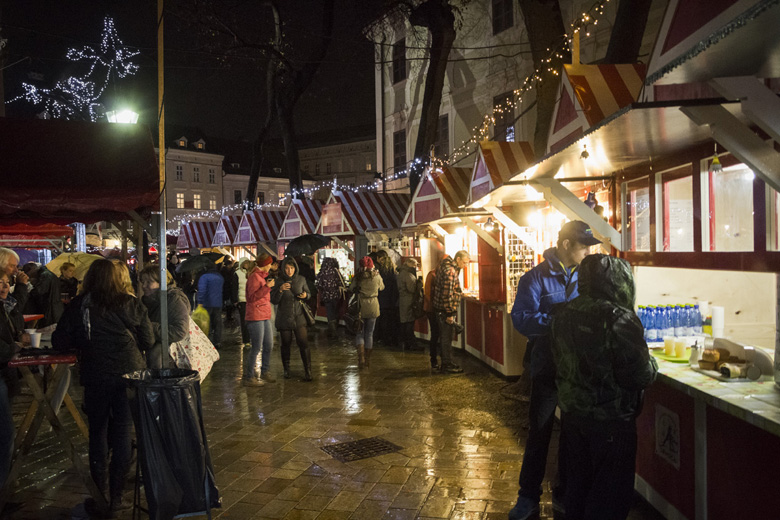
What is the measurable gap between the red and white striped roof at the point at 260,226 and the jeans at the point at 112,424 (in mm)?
16710

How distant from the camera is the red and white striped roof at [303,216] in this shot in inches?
716

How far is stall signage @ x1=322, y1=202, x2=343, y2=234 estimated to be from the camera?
16.5m

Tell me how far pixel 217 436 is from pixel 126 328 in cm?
233

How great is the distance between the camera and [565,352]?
3430 mm

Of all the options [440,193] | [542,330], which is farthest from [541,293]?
[440,193]

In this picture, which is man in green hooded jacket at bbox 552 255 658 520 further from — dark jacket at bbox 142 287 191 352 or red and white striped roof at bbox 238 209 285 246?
red and white striped roof at bbox 238 209 285 246

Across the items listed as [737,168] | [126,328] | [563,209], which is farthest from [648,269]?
[126,328]

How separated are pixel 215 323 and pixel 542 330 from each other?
31.2ft

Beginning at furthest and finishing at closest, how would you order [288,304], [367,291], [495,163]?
[367,291] < [288,304] < [495,163]

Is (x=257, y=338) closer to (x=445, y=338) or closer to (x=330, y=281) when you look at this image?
(x=445, y=338)

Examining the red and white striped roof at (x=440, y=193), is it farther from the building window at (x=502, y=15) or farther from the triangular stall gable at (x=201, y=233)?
the triangular stall gable at (x=201, y=233)

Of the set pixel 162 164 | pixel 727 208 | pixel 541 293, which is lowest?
pixel 541 293

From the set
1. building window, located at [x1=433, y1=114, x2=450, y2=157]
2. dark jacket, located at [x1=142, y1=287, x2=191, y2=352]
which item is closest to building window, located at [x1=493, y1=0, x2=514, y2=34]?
building window, located at [x1=433, y1=114, x2=450, y2=157]

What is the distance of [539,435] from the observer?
4152 mm
